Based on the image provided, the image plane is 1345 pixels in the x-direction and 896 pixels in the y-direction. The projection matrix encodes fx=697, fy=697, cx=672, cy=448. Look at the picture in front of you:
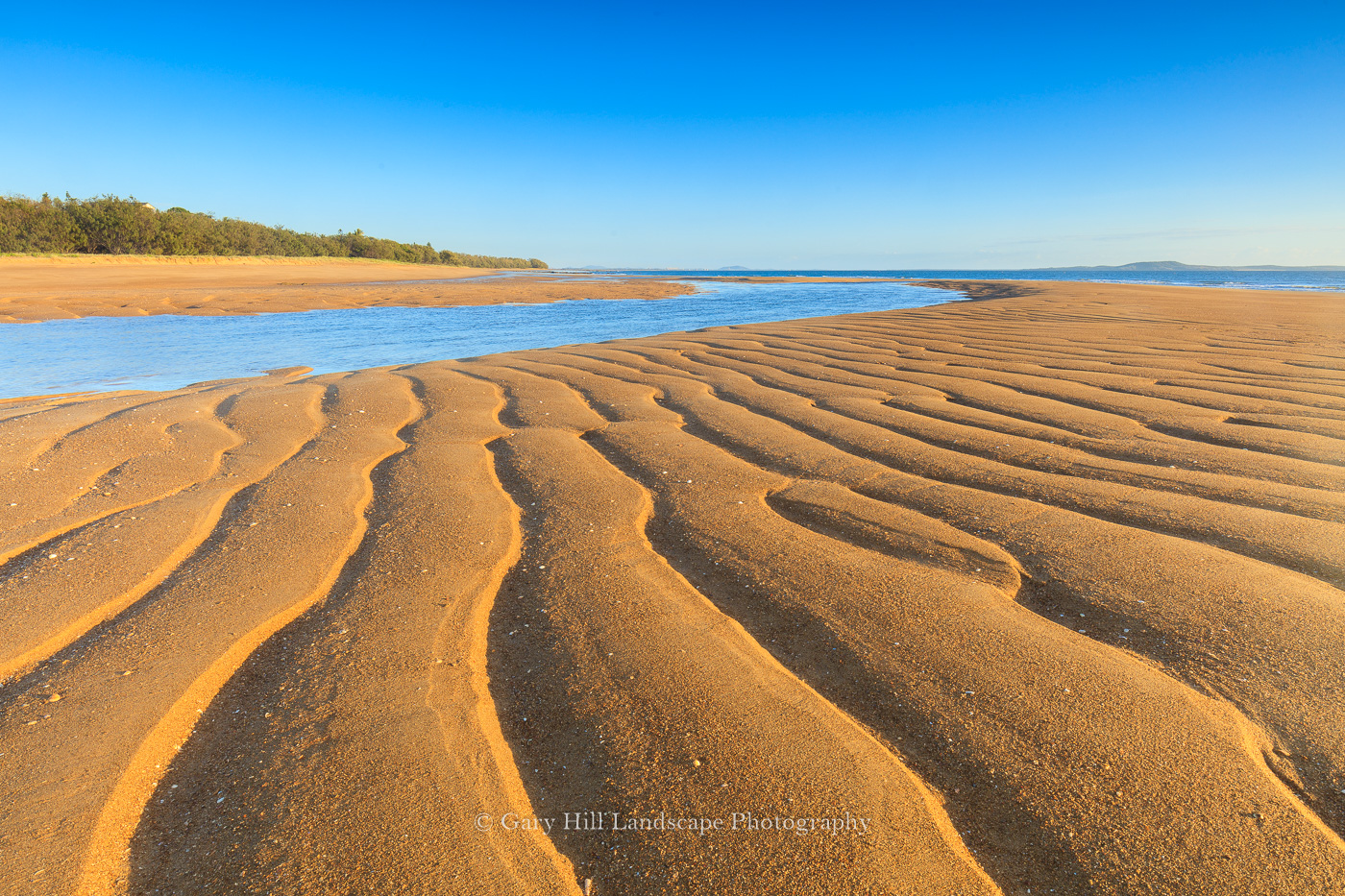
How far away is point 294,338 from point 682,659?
1077 centimetres

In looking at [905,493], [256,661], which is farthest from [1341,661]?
[256,661]

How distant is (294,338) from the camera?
1062 centimetres

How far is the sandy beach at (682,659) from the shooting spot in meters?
1.26

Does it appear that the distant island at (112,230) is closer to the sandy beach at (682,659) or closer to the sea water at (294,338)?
the sea water at (294,338)

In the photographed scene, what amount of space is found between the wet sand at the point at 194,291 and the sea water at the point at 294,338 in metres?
1.38

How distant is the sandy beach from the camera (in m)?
1.26

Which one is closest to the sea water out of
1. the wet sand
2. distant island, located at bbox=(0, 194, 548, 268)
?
the wet sand

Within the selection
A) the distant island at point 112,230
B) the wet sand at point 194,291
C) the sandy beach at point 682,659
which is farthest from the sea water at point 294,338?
the distant island at point 112,230

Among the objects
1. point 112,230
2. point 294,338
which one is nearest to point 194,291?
point 294,338

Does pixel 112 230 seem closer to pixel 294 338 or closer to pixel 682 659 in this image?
pixel 294 338

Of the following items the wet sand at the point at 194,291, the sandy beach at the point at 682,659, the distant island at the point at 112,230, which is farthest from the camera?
the distant island at the point at 112,230

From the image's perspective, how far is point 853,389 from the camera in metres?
5.14

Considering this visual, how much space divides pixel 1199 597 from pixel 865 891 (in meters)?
1.52

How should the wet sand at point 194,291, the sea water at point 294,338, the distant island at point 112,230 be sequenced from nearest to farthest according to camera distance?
the sea water at point 294,338, the wet sand at point 194,291, the distant island at point 112,230
